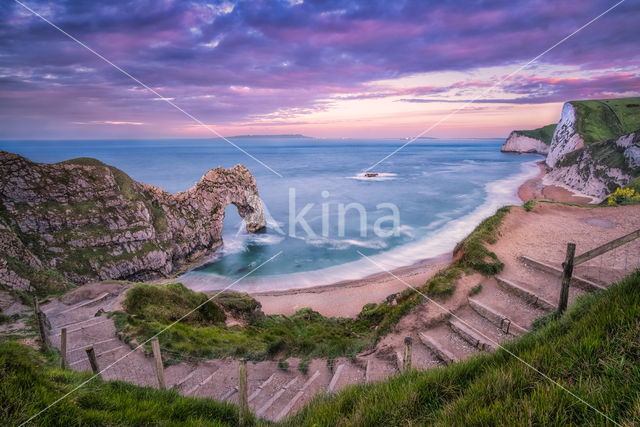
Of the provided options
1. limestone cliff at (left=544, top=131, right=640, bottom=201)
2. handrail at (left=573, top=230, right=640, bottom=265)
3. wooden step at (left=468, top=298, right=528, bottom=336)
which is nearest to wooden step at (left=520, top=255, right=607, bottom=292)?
handrail at (left=573, top=230, right=640, bottom=265)

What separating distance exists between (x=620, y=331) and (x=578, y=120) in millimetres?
76436

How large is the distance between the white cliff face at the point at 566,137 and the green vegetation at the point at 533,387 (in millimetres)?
66828

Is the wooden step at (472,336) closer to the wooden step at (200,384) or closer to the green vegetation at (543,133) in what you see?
the wooden step at (200,384)

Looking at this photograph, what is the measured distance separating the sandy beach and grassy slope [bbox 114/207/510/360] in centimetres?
264

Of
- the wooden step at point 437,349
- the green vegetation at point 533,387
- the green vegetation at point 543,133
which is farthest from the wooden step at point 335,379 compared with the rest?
the green vegetation at point 543,133

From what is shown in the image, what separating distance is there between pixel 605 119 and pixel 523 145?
186ft

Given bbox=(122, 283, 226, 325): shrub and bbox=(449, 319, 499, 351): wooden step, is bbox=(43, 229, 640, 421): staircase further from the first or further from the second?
bbox=(122, 283, 226, 325): shrub

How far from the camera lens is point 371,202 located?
148ft

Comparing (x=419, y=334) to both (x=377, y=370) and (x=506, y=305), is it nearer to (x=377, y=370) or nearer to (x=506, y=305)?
(x=377, y=370)

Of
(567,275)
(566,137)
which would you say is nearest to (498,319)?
(567,275)

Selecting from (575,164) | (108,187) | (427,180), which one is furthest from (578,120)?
(108,187)

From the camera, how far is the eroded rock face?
16500 mm

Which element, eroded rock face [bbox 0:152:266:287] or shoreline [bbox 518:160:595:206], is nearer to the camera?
eroded rock face [bbox 0:152:266:287]

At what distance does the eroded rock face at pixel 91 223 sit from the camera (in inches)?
650
